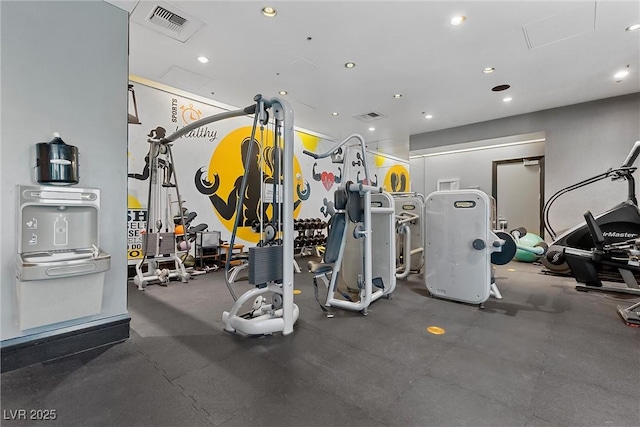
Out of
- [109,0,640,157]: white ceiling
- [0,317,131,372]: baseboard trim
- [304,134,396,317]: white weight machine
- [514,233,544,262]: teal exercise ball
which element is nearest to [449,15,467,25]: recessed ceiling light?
[109,0,640,157]: white ceiling

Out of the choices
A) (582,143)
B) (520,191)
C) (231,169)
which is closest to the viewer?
(582,143)

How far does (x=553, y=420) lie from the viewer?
1.58 m

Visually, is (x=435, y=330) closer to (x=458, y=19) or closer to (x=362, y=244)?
(x=362, y=244)

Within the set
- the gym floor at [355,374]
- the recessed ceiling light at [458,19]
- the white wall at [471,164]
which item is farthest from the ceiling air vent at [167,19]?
the white wall at [471,164]

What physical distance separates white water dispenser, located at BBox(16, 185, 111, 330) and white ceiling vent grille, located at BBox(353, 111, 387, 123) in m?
5.69

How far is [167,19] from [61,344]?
3.56 meters

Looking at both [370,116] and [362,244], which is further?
[370,116]

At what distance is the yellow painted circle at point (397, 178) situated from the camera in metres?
10.5

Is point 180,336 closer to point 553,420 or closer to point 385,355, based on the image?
point 385,355

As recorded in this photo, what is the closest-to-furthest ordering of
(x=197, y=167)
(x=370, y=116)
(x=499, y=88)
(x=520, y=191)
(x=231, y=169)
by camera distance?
(x=499, y=88), (x=197, y=167), (x=231, y=169), (x=370, y=116), (x=520, y=191)

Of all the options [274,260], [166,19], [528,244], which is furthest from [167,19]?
[528,244]

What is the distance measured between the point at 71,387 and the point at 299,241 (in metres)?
5.62

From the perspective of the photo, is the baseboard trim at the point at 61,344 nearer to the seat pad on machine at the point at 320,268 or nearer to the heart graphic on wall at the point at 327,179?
the seat pad on machine at the point at 320,268

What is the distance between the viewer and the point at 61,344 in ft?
7.39
